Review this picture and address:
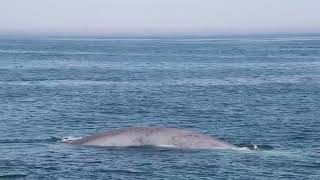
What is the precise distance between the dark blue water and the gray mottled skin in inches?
40.1

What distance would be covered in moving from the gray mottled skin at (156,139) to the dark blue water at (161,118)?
1019 mm

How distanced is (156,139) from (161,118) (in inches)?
538

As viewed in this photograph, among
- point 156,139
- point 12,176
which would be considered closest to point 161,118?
point 156,139

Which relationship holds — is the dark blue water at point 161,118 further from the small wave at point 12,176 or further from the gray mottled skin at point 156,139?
the gray mottled skin at point 156,139

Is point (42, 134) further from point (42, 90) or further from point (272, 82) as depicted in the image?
point (272, 82)

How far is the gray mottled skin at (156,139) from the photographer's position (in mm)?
46438

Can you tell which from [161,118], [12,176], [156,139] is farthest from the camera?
[161,118]

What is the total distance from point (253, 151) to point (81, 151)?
1109 cm

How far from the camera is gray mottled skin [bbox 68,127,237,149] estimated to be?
46438 mm

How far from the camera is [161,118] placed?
60.6m

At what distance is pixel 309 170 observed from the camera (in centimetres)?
4038

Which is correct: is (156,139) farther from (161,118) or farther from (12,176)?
(161,118)

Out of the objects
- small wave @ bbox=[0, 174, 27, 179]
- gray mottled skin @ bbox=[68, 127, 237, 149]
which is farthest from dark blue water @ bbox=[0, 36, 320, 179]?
gray mottled skin @ bbox=[68, 127, 237, 149]

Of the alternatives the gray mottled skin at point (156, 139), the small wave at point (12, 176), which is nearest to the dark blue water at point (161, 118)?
the small wave at point (12, 176)
